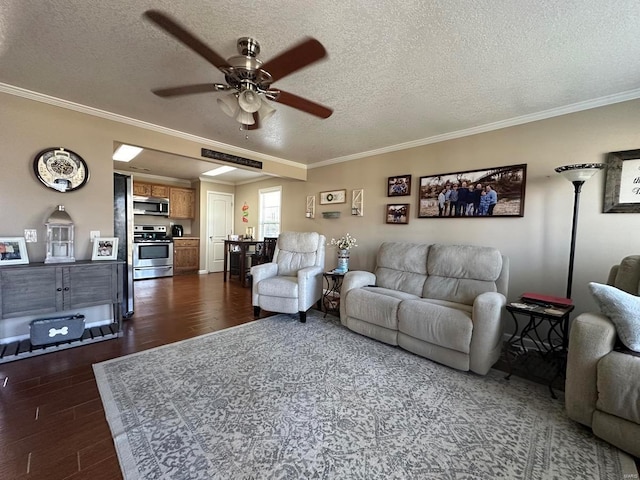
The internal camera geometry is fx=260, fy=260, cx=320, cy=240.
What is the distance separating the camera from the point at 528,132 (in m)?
2.84

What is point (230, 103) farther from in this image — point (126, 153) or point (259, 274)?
point (126, 153)

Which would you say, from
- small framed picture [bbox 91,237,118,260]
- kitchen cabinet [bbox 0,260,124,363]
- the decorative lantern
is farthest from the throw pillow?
the decorative lantern

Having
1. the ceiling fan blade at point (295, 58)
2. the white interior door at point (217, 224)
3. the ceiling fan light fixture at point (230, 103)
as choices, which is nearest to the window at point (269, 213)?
the white interior door at point (217, 224)

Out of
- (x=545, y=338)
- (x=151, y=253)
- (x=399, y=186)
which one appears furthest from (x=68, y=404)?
(x=151, y=253)

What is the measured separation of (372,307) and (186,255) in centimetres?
558

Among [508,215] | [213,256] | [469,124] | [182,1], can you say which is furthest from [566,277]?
[213,256]

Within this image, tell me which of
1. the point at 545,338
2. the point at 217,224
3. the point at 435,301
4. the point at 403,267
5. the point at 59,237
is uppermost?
the point at 217,224

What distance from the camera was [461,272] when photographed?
2.85m

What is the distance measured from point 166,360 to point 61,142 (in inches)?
98.6

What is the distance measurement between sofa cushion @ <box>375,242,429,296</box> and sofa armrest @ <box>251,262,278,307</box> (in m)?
1.53

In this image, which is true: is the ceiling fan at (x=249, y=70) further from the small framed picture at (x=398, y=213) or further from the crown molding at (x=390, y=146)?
the small framed picture at (x=398, y=213)

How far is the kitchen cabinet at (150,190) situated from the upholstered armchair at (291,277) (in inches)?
165

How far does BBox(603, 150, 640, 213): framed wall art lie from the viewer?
91.0 inches

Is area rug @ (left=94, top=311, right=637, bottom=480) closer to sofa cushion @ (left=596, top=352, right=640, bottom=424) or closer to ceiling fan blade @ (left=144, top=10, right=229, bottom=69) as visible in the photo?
sofa cushion @ (left=596, top=352, right=640, bottom=424)
